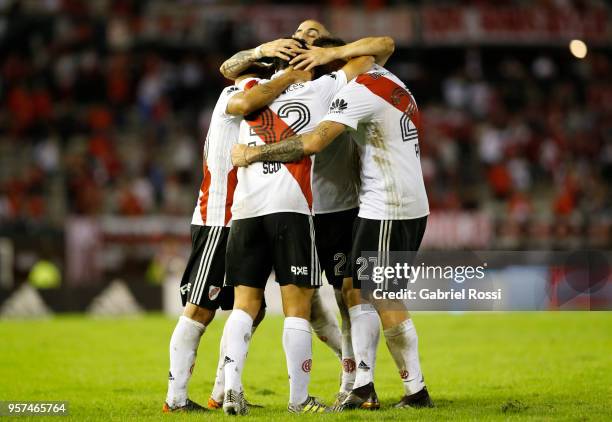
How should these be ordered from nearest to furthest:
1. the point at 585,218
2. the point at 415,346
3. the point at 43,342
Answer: the point at 415,346
the point at 43,342
the point at 585,218

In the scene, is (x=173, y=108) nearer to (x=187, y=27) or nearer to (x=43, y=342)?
(x=187, y=27)

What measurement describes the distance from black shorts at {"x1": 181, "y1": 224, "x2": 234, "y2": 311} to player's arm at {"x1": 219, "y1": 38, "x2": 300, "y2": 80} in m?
1.24

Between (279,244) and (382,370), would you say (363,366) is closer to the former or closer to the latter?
(279,244)

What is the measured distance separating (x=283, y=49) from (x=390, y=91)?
2.83ft

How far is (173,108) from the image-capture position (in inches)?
1100

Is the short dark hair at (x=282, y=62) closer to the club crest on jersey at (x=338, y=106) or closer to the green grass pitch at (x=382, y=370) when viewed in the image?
the club crest on jersey at (x=338, y=106)

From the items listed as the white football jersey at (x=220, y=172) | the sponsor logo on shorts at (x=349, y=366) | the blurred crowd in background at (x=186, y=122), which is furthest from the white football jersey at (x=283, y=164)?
the blurred crowd in background at (x=186, y=122)

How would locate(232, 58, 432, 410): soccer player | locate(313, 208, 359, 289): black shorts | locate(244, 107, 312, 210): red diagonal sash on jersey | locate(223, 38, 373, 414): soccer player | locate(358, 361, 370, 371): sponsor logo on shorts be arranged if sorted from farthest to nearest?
locate(313, 208, 359, 289): black shorts < locate(358, 361, 370, 371): sponsor logo on shorts < locate(232, 58, 432, 410): soccer player < locate(244, 107, 312, 210): red diagonal sash on jersey < locate(223, 38, 373, 414): soccer player

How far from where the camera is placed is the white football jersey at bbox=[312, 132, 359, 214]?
814 cm

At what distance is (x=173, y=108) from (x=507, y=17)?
10217 mm

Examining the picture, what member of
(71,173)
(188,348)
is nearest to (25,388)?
(188,348)

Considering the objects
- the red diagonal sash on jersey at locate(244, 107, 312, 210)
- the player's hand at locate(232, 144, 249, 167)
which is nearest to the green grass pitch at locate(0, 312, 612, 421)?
the red diagonal sash on jersey at locate(244, 107, 312, 210)

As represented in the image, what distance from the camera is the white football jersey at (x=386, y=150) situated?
7.70m

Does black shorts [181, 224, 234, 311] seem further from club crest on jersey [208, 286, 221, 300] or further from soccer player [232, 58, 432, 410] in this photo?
soccer player [232, 58, 432, 410]
